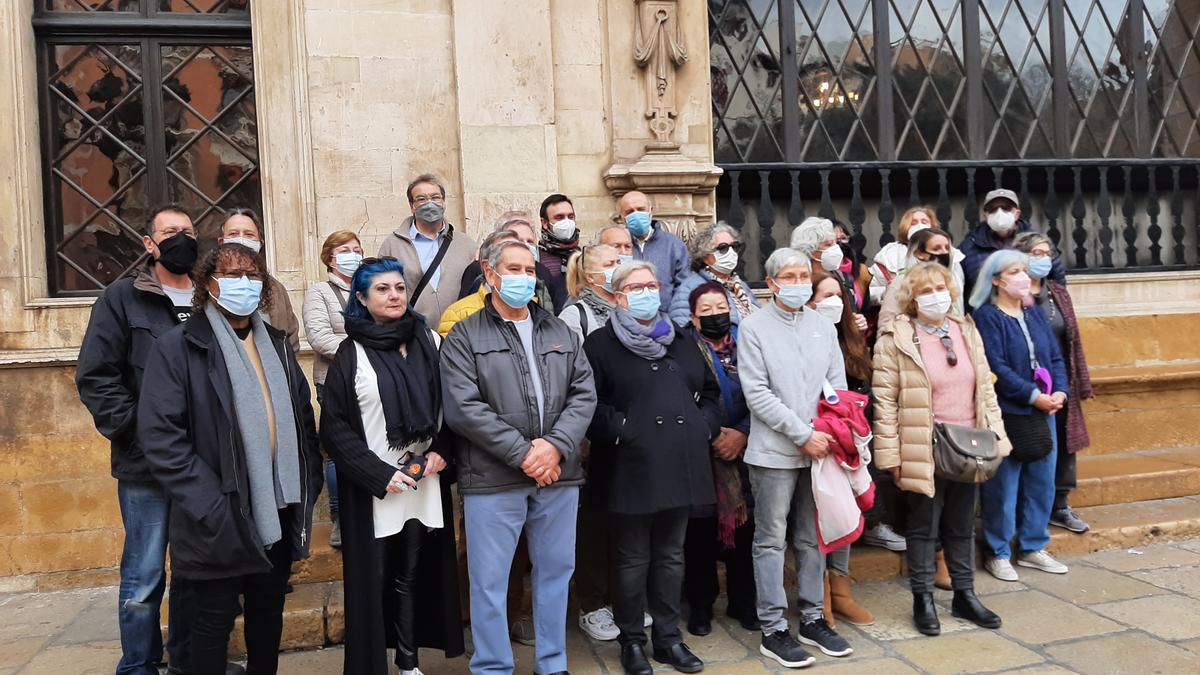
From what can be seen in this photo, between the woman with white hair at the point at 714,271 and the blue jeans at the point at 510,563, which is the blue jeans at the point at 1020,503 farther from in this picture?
the blue jeans at the point at 510,563

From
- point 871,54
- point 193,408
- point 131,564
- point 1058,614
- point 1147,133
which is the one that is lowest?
point 1058,614

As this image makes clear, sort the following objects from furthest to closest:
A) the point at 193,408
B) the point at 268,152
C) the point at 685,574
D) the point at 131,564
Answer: the point at 268,152 < the point at 685,574 < the point at 131,564 < the point at 193,408

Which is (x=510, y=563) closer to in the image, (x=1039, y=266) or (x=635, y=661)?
(x=635, y=661)

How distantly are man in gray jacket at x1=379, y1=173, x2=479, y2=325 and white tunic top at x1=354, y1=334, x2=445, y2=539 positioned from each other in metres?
1.33

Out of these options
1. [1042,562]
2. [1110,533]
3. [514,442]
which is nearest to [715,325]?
[514,442]

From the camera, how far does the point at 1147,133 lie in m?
8.45

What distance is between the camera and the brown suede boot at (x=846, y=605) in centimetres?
469

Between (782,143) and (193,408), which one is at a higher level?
(782,143)

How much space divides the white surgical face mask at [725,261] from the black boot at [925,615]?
78.8 inches

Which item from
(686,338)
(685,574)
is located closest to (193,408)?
(686,338)

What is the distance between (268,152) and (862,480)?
14.9 ft

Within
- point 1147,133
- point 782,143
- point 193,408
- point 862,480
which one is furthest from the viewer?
point 1147,133

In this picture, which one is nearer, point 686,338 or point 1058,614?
point 686,338

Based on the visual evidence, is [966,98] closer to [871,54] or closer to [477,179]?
[871,54]
